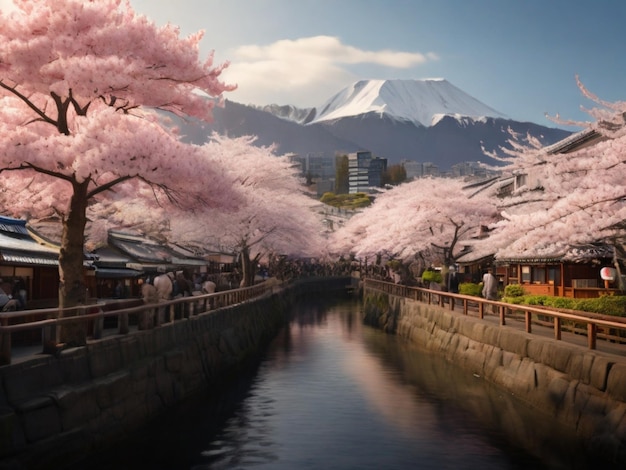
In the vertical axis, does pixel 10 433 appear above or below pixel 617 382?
below

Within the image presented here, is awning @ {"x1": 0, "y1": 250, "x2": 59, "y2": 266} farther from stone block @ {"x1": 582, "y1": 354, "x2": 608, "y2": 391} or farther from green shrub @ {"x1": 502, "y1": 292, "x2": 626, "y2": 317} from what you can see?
green shrub @ {"x1": 502, "y1": 292, "x2": 626, "y2": 317}

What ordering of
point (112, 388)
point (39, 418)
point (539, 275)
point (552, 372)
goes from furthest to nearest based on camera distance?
point (539, 275) → point (552, 372) → point (112, 388) → point (39, 418)

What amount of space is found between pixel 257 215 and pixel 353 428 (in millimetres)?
27536

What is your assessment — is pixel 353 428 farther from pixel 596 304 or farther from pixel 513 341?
pixel 596 304

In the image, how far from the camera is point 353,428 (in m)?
15.1

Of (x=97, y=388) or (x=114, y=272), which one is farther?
(x=114, y=272)

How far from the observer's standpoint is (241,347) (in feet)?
89.2

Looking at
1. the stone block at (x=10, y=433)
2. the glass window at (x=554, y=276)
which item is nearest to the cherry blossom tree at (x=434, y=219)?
the glass window at (x=554, y=276)

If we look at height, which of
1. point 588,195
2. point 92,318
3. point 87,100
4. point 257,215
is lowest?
point 92,318

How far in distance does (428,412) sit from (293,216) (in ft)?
96.0

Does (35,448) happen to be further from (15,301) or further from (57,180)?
(57,180)

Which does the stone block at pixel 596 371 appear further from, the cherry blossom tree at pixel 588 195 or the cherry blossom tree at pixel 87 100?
the cherry blossom tree at pixel 87 100

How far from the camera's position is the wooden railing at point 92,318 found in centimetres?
1070

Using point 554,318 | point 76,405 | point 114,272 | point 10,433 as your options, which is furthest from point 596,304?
point 114,272
